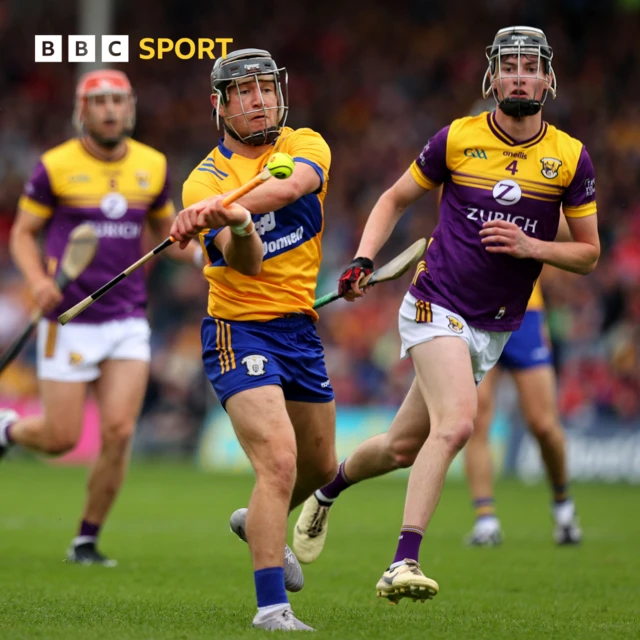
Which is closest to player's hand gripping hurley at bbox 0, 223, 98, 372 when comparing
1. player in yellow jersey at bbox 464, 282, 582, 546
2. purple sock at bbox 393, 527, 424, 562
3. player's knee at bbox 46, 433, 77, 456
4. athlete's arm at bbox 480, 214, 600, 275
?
player's knee at bbox 46, 433, 77, 456

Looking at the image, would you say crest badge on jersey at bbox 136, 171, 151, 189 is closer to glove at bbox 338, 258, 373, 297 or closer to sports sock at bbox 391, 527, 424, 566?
glove at bbox 338, 258, 373, 297

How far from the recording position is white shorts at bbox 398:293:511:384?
6008 millimetres

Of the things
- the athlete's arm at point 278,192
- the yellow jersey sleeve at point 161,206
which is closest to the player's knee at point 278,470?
the athlete's arm at point 278,192

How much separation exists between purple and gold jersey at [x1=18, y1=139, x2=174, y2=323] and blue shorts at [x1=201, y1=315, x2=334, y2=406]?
240 centimetres

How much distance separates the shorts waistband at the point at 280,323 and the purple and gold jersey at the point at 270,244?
0.02m

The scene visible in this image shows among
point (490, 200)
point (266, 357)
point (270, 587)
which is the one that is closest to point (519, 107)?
point (490, 200)

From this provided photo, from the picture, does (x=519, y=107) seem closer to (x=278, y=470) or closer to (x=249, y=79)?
(x=249, y=79)

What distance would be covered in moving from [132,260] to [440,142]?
8.42ft

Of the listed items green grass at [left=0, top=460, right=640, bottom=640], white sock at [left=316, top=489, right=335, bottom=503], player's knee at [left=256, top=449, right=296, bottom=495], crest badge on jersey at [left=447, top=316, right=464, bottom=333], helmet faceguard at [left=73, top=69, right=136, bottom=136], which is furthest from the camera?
helmet faceguard at [left=73, top=69, right=136, bottom=136]

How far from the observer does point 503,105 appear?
595 centimetres

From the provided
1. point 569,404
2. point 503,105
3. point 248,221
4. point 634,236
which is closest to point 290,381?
point 248,221

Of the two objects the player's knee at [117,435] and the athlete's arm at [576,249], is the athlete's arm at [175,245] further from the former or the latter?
the athlete's arm at [576,249]

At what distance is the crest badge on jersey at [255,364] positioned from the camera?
5.26 m

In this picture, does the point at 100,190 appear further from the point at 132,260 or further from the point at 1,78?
the point at 1,78
